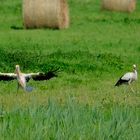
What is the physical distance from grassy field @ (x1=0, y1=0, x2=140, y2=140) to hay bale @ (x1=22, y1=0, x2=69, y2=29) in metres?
0.29

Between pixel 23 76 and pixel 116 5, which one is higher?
pixel 116 5

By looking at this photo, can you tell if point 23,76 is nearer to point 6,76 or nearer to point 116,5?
point 6,76

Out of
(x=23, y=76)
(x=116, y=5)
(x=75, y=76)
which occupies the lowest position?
(x=75, y=76)

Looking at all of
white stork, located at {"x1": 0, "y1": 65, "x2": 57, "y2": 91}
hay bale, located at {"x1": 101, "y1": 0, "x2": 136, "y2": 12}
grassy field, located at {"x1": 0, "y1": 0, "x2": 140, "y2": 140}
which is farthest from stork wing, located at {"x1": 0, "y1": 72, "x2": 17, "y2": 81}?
hay bale, located at {"x1": 101, "y1": 0, "x2": 136, "y2": 12}

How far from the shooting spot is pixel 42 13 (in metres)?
21.0

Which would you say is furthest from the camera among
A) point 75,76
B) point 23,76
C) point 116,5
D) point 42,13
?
point 116,5

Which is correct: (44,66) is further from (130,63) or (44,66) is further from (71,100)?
(71,100)

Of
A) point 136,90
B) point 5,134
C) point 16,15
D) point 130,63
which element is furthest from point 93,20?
point 5,134

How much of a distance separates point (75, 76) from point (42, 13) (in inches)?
304

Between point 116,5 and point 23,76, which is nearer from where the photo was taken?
point 23,76

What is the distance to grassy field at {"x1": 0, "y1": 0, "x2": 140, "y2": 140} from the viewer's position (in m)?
7.07

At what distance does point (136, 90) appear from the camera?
1176cm

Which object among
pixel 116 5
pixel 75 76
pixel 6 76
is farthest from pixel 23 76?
pixel 116 5

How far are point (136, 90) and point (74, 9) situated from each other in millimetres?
15486
